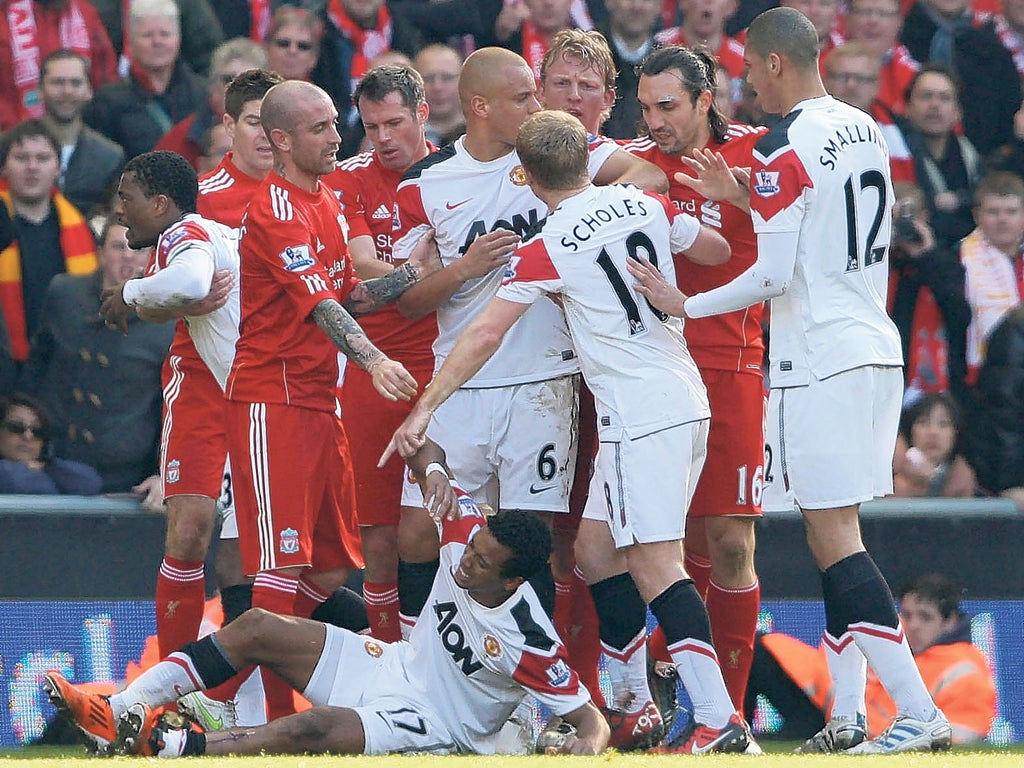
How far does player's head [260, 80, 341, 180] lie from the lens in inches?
303

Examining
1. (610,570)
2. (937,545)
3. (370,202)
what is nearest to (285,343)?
(370,202)

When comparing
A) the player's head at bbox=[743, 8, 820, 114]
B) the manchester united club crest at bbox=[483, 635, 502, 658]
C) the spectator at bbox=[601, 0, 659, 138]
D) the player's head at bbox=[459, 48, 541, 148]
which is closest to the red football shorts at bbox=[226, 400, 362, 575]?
the manchester united club crest at bbox=[483, 635, 502, 658]

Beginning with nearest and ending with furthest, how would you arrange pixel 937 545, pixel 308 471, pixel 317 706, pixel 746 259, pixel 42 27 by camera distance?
pixel 317 706, pixel 308 471, pixel 746 259, pixel 937 545, pixel 42 27

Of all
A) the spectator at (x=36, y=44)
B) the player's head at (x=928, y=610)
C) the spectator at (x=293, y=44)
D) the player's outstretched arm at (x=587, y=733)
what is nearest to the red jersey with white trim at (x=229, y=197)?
the spectator at (x=293, y=44)

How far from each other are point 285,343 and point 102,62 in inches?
162

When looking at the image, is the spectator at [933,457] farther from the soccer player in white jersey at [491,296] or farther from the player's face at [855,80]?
the soccer player in white jersey at [491,296]

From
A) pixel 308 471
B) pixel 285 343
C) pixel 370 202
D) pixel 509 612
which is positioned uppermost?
pixel 370 202

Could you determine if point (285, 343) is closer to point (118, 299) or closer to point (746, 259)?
point (118, 299)

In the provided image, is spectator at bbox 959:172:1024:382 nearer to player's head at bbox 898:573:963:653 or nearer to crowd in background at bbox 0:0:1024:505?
crowd in background at bbox 0:0:1024:505

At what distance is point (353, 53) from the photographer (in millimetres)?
11211

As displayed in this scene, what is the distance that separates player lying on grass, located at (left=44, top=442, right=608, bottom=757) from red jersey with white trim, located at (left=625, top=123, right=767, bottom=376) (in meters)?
1.29

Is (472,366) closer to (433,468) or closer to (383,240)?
(433,468)

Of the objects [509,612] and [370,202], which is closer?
[509,612]

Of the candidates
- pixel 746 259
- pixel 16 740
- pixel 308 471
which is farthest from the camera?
pixel 16 740
